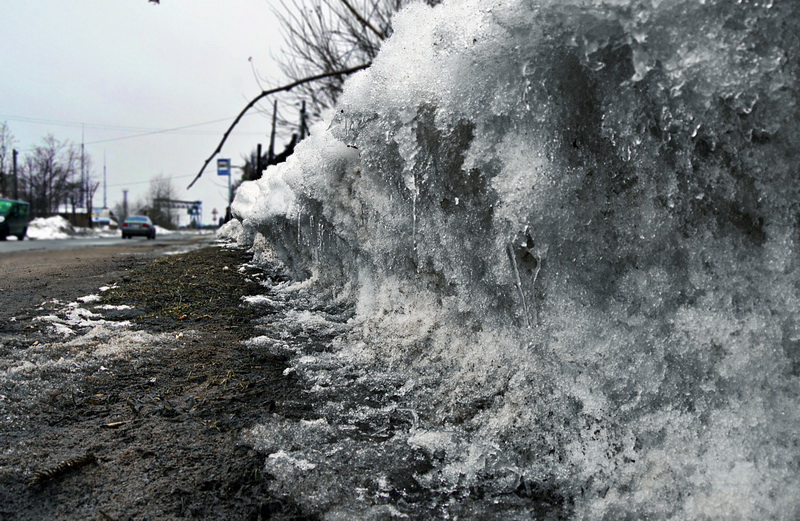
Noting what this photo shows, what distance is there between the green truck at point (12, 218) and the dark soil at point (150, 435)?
21.9 meters

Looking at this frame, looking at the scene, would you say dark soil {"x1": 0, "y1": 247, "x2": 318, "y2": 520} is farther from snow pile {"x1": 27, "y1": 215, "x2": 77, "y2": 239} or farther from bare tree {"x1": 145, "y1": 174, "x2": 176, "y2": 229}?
bare tree {"x1": 145, "y1": 174, "x2": 176, "y2": 229}

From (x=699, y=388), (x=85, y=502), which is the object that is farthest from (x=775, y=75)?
(x=85, y=502)

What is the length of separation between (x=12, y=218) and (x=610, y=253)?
24832 mm

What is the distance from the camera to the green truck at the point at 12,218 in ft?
67.4

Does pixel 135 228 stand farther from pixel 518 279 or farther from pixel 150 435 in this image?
pixel 518 279

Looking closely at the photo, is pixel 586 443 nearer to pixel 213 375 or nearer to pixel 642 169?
pixel 642 169

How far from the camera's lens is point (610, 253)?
137 cm

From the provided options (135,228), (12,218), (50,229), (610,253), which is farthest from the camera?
(50,229)

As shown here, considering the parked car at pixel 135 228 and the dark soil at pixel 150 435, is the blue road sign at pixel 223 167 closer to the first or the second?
the parked car at pixel 135 228

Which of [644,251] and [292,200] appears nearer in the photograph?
[644,251]

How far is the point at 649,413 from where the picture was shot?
126cm

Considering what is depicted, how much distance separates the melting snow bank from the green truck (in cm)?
2359

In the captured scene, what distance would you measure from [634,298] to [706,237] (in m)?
0.21

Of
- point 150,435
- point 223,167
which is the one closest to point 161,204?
point 223,167
